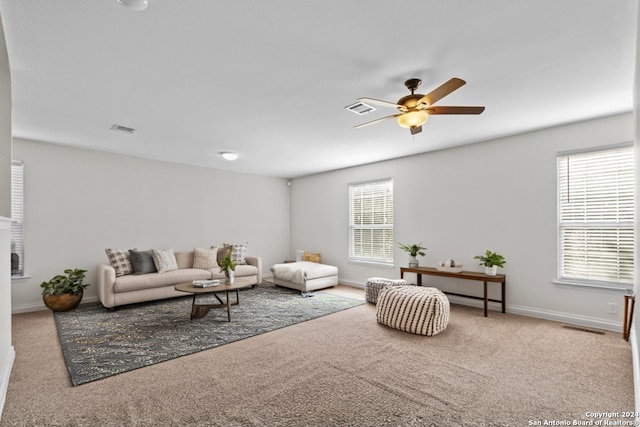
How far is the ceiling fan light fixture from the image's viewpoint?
2.85m

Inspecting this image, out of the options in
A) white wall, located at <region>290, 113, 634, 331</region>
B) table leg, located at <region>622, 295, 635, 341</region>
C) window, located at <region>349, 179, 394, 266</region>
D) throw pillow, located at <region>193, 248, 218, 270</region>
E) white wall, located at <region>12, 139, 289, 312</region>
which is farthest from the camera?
window, located at <region>349, 179, 394, 266</region>

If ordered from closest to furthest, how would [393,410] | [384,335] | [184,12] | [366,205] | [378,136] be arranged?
[184,12] < [393,410] < [384,335] < [378,136] < [366,205]

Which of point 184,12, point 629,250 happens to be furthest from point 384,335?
point 184,12

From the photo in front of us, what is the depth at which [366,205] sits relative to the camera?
659 cm

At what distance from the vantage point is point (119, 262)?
502 cm

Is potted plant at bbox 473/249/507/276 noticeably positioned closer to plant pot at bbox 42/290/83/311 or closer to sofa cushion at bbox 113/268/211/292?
sofa cushion at bbox 113/268/211/292

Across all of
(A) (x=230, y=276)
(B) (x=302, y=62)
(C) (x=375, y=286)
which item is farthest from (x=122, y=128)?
(C) (x=375, y=286)

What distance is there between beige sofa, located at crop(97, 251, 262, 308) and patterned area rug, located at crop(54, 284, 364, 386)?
6.1 inches

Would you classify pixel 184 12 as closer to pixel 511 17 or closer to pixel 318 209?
pixel 511 17

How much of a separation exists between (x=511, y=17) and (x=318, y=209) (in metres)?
5.73

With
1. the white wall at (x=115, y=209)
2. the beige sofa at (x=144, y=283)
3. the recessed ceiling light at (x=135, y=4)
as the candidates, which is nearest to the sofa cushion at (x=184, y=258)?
the beige sofa at (x=144, y=283)

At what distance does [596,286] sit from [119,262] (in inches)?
263

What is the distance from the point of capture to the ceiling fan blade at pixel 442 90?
7.55ft

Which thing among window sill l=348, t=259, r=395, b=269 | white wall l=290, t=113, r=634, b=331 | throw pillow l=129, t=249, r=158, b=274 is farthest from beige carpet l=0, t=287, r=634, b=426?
window sill l=348, t=259, r=395, b=269
